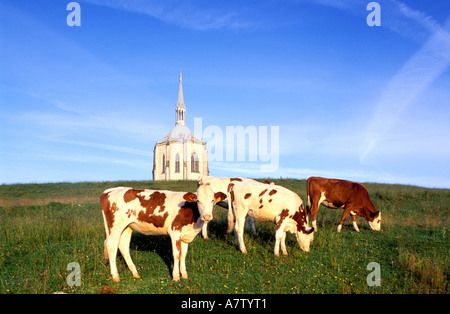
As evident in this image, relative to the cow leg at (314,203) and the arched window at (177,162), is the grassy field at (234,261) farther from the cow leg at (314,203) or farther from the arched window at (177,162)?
the arched window at (177,162)

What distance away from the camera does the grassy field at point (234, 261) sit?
24.5 feet

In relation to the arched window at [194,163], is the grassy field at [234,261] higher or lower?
lower

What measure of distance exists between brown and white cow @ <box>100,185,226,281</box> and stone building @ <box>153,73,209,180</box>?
6695 cm

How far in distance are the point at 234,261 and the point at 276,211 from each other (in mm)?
2045

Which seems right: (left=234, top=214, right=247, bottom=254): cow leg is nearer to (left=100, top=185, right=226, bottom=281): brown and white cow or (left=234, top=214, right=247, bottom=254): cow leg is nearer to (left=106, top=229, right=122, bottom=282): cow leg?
(left=100, top=185, right=226, bottom=281): brown and white cow

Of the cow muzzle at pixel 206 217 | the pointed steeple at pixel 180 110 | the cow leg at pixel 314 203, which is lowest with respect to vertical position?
the cow leg at pixel 314 203

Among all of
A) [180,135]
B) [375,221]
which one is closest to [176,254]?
[375,221]

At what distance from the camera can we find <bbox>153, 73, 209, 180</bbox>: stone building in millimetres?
76375

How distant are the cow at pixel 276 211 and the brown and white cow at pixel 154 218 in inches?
96.3

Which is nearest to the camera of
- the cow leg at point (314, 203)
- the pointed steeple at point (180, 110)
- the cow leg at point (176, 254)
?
the cow leg at point (176, 254)

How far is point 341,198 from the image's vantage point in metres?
13.0

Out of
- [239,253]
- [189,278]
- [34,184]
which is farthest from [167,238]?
[34,184]

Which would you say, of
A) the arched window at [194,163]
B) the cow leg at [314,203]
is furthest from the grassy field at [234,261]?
the arched window at [194,163]
